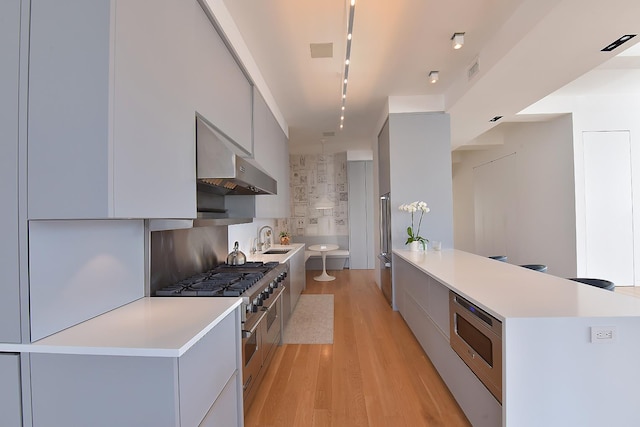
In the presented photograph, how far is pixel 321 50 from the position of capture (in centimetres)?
296

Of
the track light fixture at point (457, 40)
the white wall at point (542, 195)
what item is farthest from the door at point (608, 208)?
the track light fixture at point (457, 40)

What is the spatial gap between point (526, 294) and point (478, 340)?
0.38 m

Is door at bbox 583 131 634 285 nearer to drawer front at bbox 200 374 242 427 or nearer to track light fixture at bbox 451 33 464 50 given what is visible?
track light fixture at bbox 451 33 464 50

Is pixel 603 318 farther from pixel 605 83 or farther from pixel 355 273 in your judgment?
pixel 355 273

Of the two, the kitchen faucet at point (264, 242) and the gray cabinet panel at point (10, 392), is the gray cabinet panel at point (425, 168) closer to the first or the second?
the kitchen faucet at point (264, 242)

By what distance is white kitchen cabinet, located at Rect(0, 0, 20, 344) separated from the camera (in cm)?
108

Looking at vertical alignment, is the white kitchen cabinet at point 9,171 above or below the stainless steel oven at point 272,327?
above

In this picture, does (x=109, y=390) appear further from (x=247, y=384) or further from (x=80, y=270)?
(x=247, y=384)

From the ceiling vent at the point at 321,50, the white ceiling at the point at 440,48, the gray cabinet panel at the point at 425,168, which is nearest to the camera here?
the white ceiling at the point at 440,48

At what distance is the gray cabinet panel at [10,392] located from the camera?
114 centimetres

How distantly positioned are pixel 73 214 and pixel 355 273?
6.43 meters

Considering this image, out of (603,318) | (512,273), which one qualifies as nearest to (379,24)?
(512,273)

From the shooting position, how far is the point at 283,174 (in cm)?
471

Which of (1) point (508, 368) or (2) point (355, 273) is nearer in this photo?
(1) point (508, 368)
